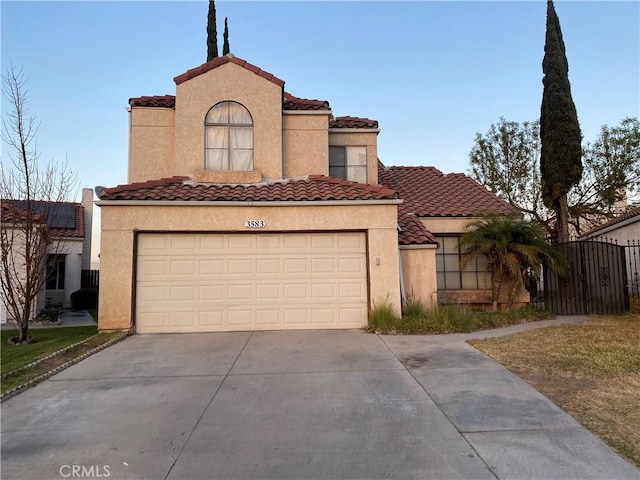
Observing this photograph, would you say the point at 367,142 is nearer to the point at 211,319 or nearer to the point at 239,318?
the point at 239,318

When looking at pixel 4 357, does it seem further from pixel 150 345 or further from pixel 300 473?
pixel 300 473

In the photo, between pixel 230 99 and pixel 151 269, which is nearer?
pixel 151 269

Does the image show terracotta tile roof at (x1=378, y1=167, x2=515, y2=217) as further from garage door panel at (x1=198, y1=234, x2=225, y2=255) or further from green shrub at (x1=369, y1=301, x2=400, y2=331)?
garage door panel at (x1=198, y1=234, x2=225, y2=255)

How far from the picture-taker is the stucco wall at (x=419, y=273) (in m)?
11.7

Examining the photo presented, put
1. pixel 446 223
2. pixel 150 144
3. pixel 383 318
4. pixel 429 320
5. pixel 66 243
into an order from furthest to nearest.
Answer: pixel 66 243 → pixel 446 223 → pixel 150 144 → pixel 429 320 → pixel 383 318

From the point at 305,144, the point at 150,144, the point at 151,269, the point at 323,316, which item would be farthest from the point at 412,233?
the point at 150,144

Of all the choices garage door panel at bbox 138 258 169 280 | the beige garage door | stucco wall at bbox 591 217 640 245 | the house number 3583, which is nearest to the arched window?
the house number 3583

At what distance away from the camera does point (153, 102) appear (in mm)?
12758

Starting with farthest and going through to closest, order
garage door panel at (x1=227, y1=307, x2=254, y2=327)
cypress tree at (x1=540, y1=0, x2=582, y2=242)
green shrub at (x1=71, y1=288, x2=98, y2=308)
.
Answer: green shrub at (x1=71, y1=288, x2=98, y2=308) < cypress tree at (x1=540, y1=0, x2=582, y2=242) < garage door panel at (x1=227, y1=307, x2=254, y2=327)

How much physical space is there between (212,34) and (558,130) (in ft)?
57.0

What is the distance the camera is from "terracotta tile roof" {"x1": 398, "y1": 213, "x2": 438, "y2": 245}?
11.7 meters

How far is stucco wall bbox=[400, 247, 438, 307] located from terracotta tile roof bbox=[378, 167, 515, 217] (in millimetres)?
2440

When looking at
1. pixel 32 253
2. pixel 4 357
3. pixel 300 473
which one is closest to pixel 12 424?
pixel 300 473

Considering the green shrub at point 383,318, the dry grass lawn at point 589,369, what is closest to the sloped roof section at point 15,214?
the green shrub at point 383,318
